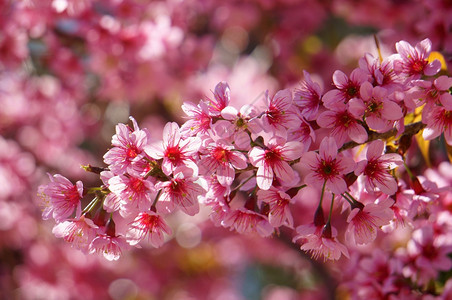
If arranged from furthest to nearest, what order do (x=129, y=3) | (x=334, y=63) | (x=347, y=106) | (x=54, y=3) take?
1. (x=334, y=63)
2. (x=129, y=3)
3. (x=54, y=3)
4. (x=347, y=106)

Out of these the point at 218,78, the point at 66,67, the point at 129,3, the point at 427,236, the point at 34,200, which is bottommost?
the point at 34,200

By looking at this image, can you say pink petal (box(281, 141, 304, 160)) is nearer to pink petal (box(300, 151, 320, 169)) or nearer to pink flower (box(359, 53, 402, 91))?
pink petal (box(300, 151, 320, 169))

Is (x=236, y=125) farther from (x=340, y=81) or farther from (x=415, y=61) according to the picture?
(x=415, y=61)

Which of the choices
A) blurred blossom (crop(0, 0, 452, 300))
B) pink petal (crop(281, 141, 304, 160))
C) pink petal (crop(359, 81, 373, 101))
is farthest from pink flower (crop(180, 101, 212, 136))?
pink petal (crop(359, 81, 373, 101))

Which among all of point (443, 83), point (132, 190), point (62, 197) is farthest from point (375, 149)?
point (62, 197)

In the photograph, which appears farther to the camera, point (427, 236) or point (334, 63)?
point (334, 63)

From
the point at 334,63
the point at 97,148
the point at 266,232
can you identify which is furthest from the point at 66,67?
the point at 266,232

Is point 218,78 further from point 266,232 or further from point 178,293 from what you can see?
point 266,232
